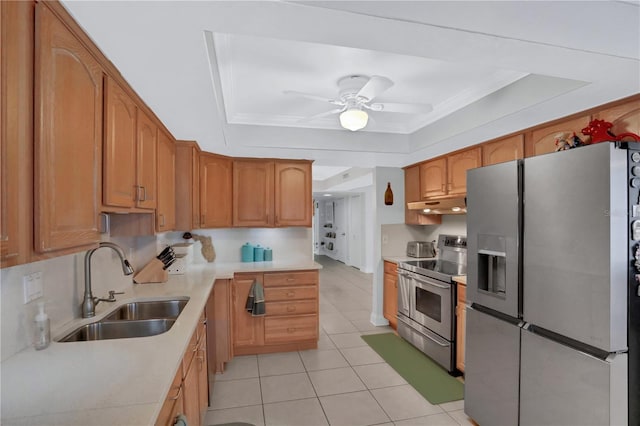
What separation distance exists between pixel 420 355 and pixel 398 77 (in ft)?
9.08

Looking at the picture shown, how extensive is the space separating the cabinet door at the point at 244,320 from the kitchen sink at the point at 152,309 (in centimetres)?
111

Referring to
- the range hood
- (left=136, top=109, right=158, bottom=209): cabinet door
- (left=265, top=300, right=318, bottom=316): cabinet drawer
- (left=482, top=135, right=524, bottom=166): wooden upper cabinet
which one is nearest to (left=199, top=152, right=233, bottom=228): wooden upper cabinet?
(left=265, top=300, right=318, bottom=316): cabinet drawer

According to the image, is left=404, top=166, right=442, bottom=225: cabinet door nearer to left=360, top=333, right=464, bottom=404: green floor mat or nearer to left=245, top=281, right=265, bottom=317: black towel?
left=360, top=333, right=464, bottom=404: green floor mat

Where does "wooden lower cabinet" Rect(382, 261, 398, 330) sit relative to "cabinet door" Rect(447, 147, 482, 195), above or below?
below

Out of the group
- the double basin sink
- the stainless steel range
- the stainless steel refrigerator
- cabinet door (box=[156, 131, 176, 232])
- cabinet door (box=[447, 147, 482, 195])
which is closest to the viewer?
the stainless steel refrigerator

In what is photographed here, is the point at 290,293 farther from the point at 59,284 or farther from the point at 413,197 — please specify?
the point at 59,284

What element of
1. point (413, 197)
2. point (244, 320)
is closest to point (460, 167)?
point (413, 197)

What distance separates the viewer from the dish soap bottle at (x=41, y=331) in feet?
4.55

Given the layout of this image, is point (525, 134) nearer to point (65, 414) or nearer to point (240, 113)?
point (240, 113)

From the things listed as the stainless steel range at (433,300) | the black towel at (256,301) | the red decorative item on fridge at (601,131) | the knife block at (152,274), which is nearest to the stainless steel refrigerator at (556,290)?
the red decorative item on fridge at (601,131)

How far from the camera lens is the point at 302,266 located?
3664 millimetres

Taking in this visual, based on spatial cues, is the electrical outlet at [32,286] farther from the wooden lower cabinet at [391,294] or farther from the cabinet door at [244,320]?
the wooden lower cabinet at [391,294]

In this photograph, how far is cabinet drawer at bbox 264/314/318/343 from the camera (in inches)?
137

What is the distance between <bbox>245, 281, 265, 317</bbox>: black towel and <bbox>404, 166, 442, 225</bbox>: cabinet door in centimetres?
218
